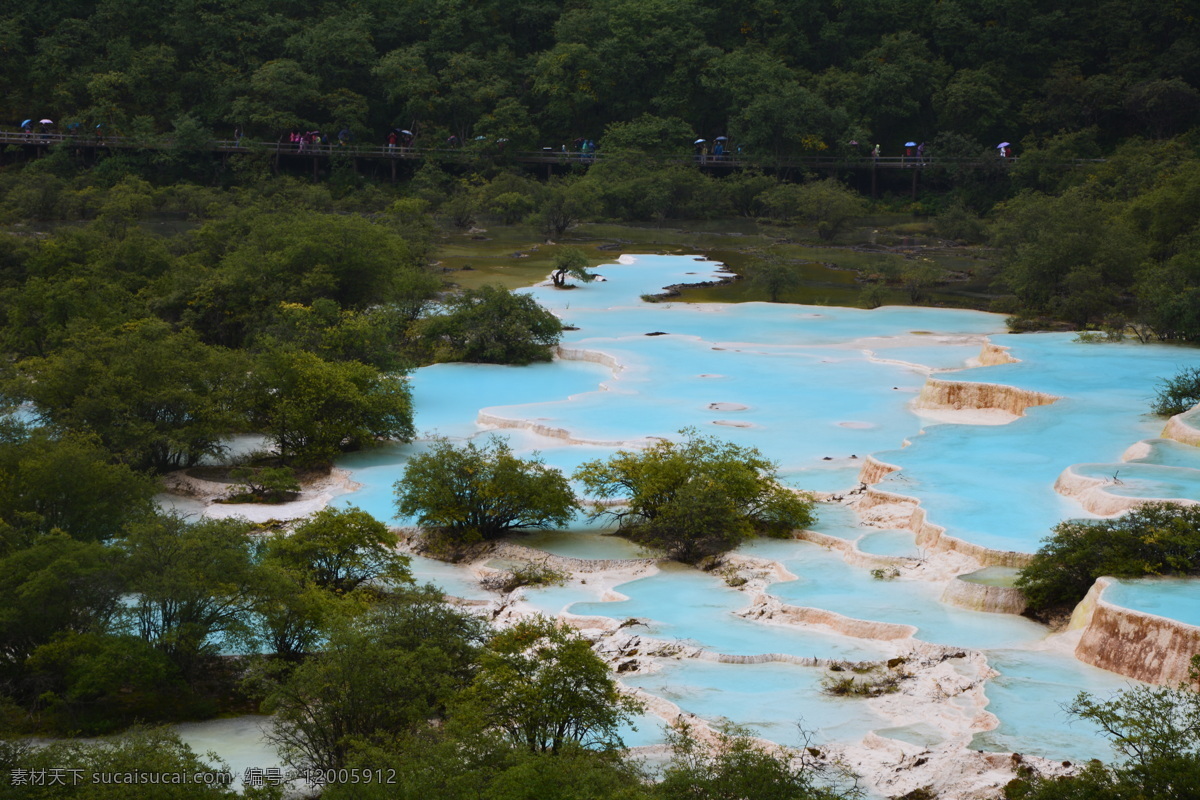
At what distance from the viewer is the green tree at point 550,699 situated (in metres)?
10.9

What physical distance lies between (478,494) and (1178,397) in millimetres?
11273

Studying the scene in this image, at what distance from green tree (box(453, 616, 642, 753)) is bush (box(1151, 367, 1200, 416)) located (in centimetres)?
1336

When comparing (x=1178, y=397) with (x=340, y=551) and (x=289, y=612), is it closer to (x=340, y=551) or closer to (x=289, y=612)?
(x=340, y=551)

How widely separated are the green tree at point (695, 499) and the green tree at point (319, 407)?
4.02m

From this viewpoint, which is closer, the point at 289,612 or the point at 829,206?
the point at 289,612

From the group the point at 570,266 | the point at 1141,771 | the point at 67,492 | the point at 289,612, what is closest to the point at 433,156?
the point at 570,266

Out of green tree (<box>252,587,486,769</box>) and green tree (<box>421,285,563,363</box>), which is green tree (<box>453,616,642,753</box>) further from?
green tree (<box>421,285,563,363</box>)

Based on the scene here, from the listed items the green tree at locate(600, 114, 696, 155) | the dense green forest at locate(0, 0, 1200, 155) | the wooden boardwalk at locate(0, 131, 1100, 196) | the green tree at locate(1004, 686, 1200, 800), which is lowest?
the green tree at locate(1004, 686, 1200, 800)

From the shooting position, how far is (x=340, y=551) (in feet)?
50.0

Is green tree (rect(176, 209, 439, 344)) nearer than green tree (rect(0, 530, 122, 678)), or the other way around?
green tree (rect(0, 530, 122, 678))

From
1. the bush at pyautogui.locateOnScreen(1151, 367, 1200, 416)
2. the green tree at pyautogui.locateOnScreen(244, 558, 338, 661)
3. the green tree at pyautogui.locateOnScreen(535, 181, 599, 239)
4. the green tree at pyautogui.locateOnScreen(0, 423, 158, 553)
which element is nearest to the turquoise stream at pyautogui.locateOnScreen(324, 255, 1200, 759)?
the bush at pyautogui.locateOnScreen(1151, 367, 1200, 416)

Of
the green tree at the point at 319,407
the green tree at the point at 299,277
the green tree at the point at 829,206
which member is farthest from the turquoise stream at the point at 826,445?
the green tree at the point at 829,206

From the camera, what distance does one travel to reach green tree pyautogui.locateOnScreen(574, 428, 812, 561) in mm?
17250

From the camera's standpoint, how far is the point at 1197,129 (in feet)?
175
